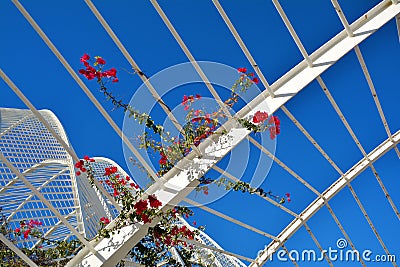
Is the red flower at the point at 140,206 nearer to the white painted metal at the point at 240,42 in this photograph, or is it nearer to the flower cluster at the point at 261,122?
the flower cluster at the point at 261,122

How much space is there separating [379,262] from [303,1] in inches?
203

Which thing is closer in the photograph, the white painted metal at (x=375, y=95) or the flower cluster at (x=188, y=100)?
the flower cluster at (x=188, y=100)

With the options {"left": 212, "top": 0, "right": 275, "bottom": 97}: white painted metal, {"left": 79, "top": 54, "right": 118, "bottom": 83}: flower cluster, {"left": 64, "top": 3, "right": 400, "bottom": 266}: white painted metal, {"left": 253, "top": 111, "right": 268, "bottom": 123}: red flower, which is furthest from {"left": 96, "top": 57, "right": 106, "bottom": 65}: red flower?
{"left": 253, "top": 111, "right": 268, "bottom": 123}: red flower

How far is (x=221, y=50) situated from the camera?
4.76m

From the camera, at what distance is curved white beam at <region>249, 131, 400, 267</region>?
6.21 m

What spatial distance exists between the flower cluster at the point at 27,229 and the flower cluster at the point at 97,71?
5.98 ft

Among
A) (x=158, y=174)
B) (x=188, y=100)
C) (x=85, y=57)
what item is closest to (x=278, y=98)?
(x=188, y=100)

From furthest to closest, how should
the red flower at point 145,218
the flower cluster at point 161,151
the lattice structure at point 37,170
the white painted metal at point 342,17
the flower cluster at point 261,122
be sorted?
the lattice structure at point 37,170 < the flower cluster at point 261,122 < the white painted metal at point 342,17 < the red flower at point 145,218 < the flower cluster at point 161,151

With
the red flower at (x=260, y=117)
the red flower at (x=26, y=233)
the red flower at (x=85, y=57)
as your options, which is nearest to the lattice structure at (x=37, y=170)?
the red flower at (x=26, y=233)

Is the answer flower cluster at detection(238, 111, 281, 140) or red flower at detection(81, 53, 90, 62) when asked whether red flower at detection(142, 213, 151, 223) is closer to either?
flower cluster at detection(238, 111, 281, 140)

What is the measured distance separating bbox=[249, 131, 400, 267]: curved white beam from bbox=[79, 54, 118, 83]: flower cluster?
424 cm

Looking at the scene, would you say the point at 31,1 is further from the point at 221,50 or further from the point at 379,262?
the point at 379,262

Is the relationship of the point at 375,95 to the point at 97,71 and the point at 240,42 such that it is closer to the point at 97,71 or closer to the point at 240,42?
the point at 240,42

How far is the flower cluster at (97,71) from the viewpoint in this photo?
3409 millimetres
